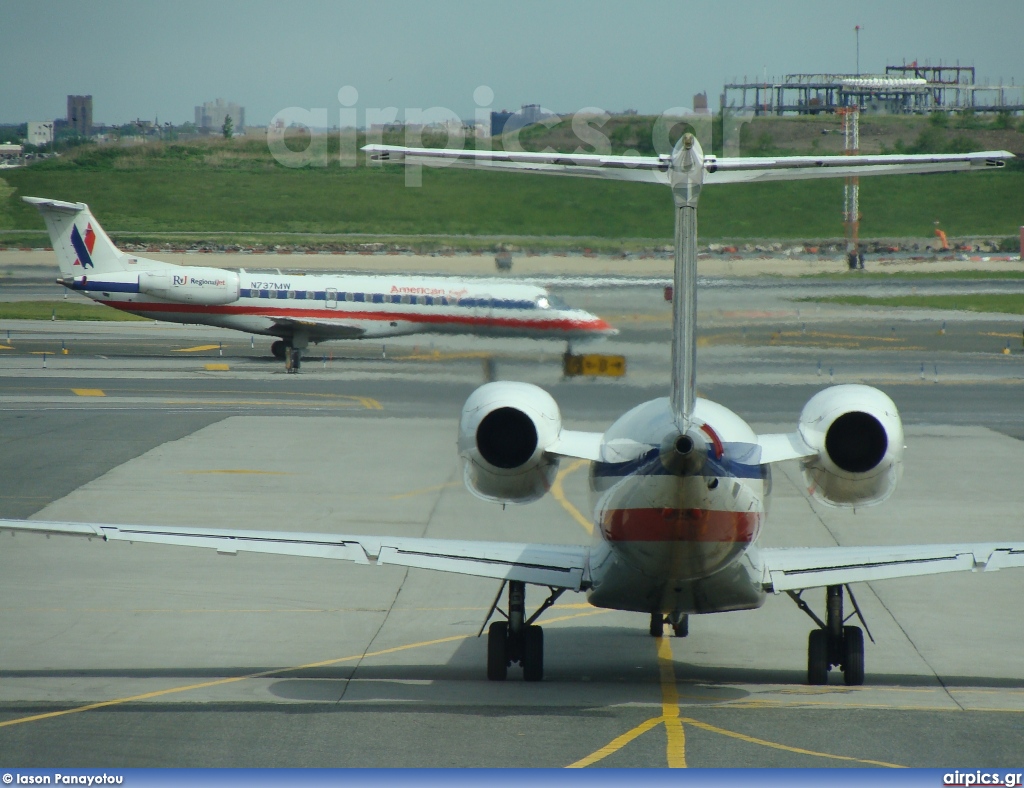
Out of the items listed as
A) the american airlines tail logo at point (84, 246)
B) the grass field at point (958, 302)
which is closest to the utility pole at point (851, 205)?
the grass field at point (958, 302)

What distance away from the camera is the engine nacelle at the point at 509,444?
49.9ft

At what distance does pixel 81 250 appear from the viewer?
181 ft

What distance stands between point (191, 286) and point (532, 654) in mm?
40266

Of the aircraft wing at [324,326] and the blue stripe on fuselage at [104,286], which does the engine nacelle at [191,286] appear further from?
the aircraft wing at [324,326]

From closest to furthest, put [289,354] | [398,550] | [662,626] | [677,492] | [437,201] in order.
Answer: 1. [677,492]
2. [398,550]
3. [662,626]
4. [289,354]
5. [437,201]

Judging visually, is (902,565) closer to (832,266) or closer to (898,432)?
(898,432)

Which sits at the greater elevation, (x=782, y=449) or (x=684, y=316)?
(x=684, y=316)

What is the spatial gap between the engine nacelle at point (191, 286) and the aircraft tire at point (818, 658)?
41.3 m

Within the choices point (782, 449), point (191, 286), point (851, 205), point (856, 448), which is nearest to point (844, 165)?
point (856, 448)

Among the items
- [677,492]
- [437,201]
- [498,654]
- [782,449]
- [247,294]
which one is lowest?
[498,654]

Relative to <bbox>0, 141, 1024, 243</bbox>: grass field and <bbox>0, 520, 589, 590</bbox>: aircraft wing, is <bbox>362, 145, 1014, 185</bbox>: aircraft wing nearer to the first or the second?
<bbox>0, 520, 589, 590</bbox>: aircraft wing

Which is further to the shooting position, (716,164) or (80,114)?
(80,114)

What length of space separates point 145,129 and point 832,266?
79770 mm

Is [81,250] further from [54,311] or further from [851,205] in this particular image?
[851,205]
